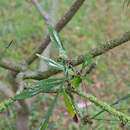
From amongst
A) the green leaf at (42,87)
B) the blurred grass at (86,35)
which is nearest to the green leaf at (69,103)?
the green leaf at (42,87)

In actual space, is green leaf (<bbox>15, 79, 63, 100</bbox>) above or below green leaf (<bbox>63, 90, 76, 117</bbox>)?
above

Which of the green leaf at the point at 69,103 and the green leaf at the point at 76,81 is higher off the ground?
the green leaf at the point at 76,81

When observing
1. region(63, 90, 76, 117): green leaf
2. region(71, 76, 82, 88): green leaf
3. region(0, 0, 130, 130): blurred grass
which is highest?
region(0, 0, 130, 130): blurred grass

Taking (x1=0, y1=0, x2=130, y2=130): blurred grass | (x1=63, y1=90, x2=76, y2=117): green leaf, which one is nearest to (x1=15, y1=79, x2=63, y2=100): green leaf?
(x1=63, y1=90, x2=76, y2=117): green leaf

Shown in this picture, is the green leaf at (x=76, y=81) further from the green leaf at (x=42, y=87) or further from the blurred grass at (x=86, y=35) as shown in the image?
the blurred grass at (x=86, y=35)

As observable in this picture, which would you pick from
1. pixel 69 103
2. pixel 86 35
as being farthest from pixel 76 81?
pixel 86 35

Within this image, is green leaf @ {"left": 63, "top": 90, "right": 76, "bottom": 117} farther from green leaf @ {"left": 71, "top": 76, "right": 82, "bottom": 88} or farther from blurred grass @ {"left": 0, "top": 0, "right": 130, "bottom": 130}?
blurred grass @ {"left": 0, "top": 0, "right": 130, "bottom": 130}

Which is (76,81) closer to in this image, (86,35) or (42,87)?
(42,87)

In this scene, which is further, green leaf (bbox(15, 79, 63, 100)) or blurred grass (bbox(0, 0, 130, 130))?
blurred grass (bbox(0, 0, 130, 130))

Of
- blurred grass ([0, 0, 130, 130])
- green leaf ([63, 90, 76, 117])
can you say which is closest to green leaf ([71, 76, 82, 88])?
green leaf ([63, 90, 76, 117])
